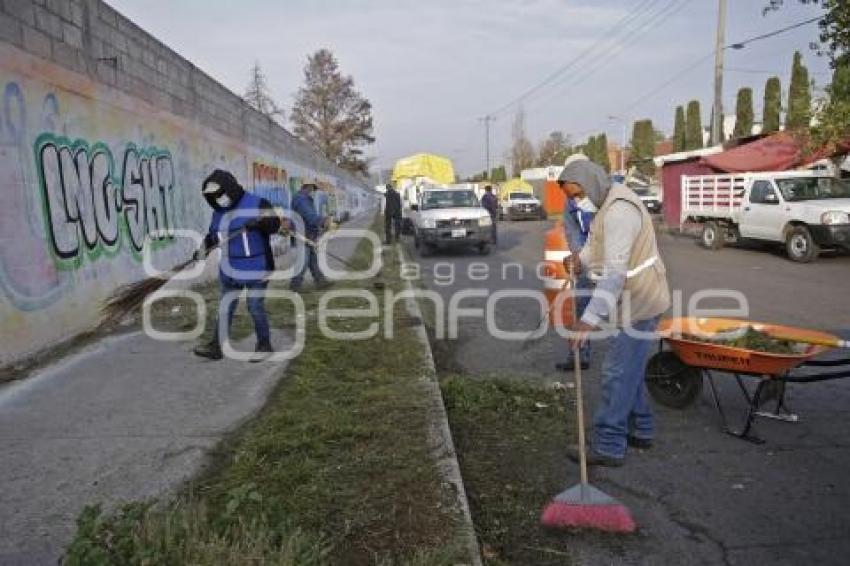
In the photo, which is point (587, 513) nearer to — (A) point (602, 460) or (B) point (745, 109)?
(A) point (602, 460)

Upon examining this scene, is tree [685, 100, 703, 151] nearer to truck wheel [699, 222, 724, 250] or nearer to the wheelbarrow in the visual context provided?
truck wheel [699, 222, 724, 250]

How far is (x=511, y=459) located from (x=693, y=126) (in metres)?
54.4

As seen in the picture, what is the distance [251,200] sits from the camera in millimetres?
6516

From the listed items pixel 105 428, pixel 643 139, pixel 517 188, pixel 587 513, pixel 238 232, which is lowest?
pixel 587 513

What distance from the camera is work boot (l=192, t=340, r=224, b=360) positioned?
664 centimetres

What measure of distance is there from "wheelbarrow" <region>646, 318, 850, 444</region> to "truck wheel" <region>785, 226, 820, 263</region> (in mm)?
10095

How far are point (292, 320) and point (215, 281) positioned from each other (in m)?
4.67

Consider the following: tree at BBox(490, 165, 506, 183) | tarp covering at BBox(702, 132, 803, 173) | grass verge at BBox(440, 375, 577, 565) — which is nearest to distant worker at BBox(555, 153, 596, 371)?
grass verge at BBox(440, 375, 577, 565)

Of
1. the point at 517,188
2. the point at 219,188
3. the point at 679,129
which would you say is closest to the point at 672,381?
the point at 219,188

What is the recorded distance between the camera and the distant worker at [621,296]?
413 cm

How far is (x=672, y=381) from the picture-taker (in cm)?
530

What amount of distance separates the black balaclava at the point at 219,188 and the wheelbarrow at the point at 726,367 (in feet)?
12.9

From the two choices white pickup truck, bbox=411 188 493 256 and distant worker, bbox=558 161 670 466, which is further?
white pickup truck, bbox=411 188 493 256

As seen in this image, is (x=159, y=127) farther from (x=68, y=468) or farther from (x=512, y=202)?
(x=512, y=202)
